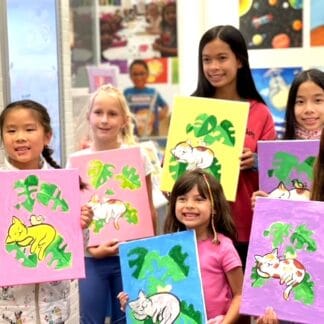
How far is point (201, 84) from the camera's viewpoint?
8.40 ft

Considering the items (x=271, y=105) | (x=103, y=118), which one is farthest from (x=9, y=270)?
(x=271, y=105)

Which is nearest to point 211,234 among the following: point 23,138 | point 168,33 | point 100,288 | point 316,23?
point 100,288

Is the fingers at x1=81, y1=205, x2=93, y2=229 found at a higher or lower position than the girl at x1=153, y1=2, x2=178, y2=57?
lower

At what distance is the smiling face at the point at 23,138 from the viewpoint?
2.23 m

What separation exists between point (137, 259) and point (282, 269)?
18.5 inches

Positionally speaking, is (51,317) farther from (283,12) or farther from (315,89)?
(283,12)

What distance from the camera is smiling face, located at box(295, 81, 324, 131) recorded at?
2.39m

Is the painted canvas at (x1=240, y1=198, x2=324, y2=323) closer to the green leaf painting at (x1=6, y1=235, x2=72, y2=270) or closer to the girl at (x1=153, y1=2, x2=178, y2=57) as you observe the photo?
the green leaf painting at (x1=6, y1=235, x2=72, y2=270)

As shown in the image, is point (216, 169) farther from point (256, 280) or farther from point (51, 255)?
point (51, 255)

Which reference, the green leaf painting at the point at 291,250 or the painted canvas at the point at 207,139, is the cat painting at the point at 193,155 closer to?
the painted canvas at the point at 207,139

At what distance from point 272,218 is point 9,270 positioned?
842 millimetres

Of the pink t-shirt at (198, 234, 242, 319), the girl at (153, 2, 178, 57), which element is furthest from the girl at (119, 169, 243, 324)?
the girl at (153, 2, 178, 57)

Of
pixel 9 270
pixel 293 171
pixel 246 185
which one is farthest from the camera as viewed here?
pixel 246 185

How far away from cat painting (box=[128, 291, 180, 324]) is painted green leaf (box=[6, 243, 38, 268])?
338 mm
